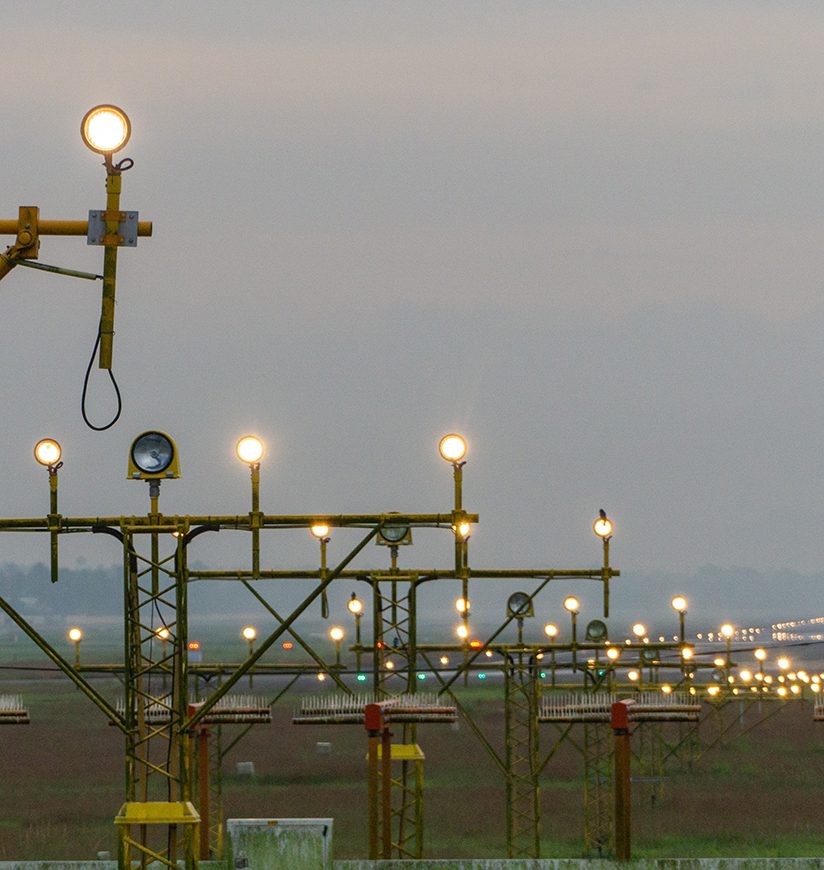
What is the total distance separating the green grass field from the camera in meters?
70.6

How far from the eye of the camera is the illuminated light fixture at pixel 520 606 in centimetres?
5397

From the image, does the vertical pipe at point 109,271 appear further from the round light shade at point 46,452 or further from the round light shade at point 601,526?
the round light shade at point 601,526

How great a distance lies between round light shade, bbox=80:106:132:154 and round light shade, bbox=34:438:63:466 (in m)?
17.7

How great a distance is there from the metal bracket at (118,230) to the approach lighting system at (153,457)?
16725mm

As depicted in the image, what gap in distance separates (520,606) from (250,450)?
69.8ft

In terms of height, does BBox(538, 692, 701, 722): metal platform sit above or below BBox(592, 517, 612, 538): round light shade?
below

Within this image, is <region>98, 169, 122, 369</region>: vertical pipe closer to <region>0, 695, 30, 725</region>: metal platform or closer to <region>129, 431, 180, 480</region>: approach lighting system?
<region>129, 431, 180, 480</region>: approach lighting system

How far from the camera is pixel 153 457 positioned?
3516 centimetres

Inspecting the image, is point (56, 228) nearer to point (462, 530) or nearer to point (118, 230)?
point (118, 230)

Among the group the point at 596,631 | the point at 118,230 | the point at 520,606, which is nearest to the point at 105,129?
the point at 118,230

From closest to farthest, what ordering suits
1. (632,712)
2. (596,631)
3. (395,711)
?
(395,711), (632,712), (596,631)

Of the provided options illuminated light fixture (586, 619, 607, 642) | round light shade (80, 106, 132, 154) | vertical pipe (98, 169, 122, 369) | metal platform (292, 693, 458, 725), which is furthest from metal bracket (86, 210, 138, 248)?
illuminated light fixture (586, 619, 607, 642)

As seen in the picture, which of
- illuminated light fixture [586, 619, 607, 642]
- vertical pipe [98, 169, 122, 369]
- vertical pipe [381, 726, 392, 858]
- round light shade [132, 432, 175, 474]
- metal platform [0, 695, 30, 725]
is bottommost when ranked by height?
vertical pipe [381, 726, 392, 858]

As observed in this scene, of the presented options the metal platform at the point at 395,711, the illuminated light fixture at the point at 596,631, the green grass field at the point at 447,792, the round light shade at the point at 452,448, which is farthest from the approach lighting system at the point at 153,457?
the green grass field at the point at 447,792
